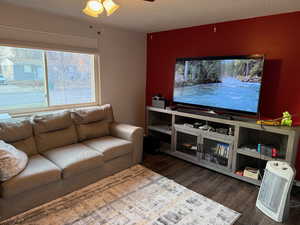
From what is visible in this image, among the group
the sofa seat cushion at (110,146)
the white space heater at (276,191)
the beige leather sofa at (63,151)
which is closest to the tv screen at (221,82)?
the white space heater at (276,191)

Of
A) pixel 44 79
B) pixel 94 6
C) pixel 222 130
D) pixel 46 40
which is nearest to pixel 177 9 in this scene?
pixel 94 6

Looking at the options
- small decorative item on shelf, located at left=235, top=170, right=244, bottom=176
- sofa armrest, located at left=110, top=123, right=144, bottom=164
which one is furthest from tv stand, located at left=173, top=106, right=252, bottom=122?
sofa armrest, located at left=110, top=123, right=144, bottom=164

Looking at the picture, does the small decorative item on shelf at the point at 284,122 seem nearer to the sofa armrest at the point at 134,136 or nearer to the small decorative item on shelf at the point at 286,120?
the small decorative item on shelf at the point at 286,120

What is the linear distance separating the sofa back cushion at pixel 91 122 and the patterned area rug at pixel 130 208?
807 millimetres

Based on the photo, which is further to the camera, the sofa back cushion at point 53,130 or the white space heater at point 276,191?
the sofa back cushion at point 53,130

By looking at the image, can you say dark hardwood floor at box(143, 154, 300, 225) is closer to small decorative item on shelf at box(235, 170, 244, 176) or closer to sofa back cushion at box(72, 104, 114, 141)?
small decorative item on shelf at box(235, 170, 244, 176)

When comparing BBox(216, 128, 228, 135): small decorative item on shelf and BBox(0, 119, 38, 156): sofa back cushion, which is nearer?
BBox(0, 119, 38, 156): sofa back cushion

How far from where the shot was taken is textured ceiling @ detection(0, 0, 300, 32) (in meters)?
2.24

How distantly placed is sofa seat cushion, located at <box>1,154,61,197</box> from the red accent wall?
279 cm

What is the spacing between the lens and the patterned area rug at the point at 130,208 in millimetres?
1935

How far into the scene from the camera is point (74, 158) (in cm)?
236

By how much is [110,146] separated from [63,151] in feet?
1.99

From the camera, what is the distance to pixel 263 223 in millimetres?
1951

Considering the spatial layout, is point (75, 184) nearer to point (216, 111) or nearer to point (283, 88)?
point (216, 111)
